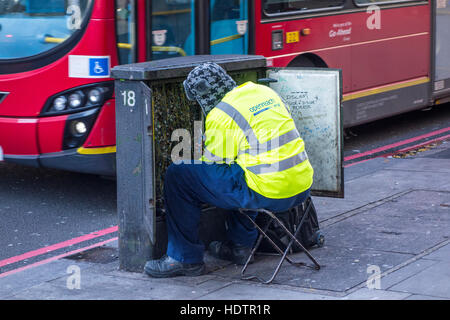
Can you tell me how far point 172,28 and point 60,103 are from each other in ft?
4.19

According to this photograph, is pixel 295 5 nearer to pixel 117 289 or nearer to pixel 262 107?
pixel 262 107

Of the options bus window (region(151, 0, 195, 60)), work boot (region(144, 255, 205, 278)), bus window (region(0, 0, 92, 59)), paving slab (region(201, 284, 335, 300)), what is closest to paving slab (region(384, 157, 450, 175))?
bus window (region(151, 0, 195, 60))

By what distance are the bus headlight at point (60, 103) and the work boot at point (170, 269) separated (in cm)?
248

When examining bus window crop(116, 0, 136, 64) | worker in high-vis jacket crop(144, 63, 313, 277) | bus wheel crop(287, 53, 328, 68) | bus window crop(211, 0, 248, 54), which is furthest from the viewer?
bus wheel crop(287, 53, 328, 68)

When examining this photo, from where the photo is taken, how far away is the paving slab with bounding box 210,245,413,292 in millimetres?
5785

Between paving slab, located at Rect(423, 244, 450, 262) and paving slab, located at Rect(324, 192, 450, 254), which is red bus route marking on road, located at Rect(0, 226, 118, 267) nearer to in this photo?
Answer: paving slab, located at Rect(324, 192, 450, 254)

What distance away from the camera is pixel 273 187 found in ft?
18.8

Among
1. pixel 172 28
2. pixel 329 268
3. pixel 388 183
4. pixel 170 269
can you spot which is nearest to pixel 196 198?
pixel 170 269

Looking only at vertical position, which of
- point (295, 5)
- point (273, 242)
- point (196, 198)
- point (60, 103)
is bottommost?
point (273, 242)

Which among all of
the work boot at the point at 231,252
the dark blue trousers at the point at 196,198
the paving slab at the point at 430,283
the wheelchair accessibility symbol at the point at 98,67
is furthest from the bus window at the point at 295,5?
the paving slab at the point at 430,283

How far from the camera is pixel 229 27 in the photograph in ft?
29.9

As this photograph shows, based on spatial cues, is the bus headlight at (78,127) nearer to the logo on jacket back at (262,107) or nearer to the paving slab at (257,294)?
the logo on jacket back at (262,107)

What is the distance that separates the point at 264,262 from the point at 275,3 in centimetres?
408

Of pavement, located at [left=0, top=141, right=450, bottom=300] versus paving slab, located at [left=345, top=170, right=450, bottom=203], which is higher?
pavement, located at [left=0, top=141, right=450, bottom=300]
